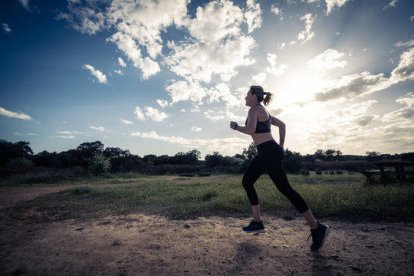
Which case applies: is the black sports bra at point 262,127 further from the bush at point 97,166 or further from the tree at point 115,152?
the tree at point 115,152

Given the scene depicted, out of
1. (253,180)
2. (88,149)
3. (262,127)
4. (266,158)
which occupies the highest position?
(88,149)

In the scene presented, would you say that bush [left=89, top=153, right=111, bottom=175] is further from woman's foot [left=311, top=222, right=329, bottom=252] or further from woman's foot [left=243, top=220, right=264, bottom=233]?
woman's foot [left=311, top=222, right=329, bottom=252]

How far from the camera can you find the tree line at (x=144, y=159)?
32.0 metres

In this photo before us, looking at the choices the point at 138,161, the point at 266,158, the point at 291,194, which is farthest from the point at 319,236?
the point at 138,161

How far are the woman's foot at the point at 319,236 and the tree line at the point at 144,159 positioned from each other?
2357 cm

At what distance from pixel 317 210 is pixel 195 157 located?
60729 millimetres

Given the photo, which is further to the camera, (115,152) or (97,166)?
(115,152)

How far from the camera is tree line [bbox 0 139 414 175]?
32.0m

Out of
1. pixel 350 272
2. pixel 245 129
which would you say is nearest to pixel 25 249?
pixel 245 129

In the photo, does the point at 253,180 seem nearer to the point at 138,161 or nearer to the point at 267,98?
the point at 267,98

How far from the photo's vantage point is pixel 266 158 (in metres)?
3.32

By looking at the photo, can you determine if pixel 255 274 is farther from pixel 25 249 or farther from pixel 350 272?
pixel 25 249

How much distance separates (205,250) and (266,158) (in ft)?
4.92

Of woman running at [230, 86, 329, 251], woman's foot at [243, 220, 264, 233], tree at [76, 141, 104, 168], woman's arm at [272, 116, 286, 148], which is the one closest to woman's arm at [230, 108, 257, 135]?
woman running at [230, 86, 329, 251]
